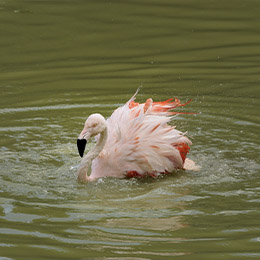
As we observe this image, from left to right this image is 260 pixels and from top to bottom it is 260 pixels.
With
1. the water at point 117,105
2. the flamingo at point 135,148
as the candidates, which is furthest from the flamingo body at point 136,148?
the water at point 117,105

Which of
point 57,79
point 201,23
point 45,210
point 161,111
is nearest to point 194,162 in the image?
point 161,111

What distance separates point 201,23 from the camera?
12289 mm

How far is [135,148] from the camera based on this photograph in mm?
6785

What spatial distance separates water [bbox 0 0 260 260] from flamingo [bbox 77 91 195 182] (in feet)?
0.41

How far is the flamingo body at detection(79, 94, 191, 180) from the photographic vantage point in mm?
6781

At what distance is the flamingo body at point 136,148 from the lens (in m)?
6.78

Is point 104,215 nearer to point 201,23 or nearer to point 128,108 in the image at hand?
point 128,108

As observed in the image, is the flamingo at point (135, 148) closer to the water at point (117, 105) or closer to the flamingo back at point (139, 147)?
the flamingo back at point (139, 147)

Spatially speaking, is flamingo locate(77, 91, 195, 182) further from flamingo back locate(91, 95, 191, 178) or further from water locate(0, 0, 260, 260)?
water locate(0, 0, 260, 260)

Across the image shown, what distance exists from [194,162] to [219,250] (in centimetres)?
228

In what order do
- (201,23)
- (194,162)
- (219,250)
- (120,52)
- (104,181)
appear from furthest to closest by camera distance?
(201,23)
(120,52)
(194,162)
(104,181)
(219,250)

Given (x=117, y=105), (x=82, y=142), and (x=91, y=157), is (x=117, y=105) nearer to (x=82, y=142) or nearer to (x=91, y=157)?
(x=91, y=157)

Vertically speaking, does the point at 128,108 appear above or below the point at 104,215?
above

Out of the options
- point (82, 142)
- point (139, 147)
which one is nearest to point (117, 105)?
point (139, 147)
